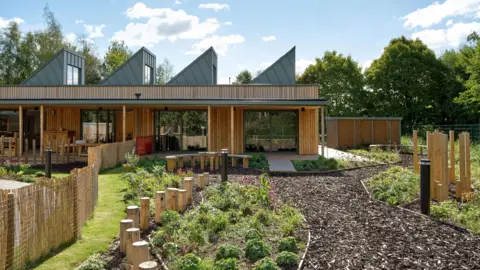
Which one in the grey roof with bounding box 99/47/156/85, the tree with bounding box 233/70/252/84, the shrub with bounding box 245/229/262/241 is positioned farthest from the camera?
the tree with bounding box 233/70/252/84

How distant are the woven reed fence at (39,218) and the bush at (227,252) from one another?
231 centimetres

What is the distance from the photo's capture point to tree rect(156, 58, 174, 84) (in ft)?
163

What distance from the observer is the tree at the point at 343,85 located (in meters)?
37.7

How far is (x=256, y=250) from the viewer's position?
5.05m

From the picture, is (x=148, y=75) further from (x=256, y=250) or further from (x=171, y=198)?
(x=256, y=250)

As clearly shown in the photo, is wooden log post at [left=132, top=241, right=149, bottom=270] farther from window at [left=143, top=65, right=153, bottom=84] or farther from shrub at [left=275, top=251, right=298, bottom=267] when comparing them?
window at [left=143, top=65, right=153, bottom=84]

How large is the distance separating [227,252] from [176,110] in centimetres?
1631

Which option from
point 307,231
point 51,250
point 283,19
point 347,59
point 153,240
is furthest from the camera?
point 347,59

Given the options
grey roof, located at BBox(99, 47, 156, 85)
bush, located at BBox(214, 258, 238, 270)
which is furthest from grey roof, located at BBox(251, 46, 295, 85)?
bush, located at BBox(214, 258, 238, 270)

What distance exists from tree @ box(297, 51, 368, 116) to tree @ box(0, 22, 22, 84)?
31.6 m

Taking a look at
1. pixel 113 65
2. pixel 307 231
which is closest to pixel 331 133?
pixel 307 231

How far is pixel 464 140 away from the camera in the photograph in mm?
8773

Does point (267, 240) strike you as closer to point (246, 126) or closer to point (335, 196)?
point (335, 196)

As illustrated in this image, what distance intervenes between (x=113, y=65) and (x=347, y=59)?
28046 mm
